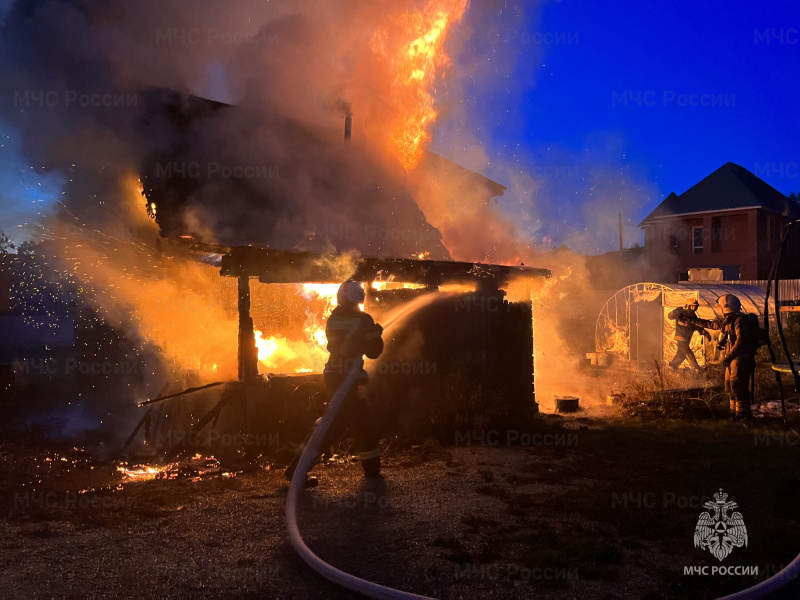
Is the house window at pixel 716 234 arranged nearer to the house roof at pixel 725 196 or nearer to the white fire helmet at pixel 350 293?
the house roof at pixel 725 196

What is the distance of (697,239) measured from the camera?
33781 mm

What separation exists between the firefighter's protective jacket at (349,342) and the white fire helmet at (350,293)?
22 cm

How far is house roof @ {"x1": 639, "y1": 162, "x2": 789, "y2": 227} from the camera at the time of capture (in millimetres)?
32053

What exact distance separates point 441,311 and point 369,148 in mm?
8018

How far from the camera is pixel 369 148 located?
607 inches

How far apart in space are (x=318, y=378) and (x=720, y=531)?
5.35 m

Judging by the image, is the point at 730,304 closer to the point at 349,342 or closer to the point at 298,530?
the point at 349,342

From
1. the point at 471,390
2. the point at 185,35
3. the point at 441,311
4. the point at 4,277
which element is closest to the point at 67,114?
the point at 185,35

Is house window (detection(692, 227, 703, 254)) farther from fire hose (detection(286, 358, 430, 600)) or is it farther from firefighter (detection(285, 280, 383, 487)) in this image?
fire hose (detection(286, 358, 430, 600))

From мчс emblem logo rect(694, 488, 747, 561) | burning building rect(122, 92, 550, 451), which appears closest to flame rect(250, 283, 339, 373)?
burning building rect(122, 92, 550, 451)

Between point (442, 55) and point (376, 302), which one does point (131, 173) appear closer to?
point (376, 302)

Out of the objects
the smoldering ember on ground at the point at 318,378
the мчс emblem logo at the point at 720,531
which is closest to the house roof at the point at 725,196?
the smoldering ember on ground at the point at 318,378

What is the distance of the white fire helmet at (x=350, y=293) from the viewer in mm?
6652

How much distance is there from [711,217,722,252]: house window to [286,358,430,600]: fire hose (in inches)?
1304
